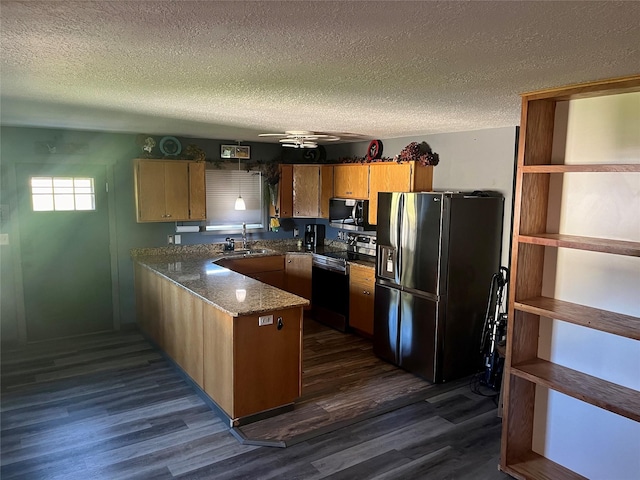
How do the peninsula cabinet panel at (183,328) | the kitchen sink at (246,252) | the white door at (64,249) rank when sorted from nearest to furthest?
the peninsula cabinet panel at (183,328)
the white door at (64,249)
the kitchen sink at (246,252)

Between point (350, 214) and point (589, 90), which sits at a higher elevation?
point (589, 90)

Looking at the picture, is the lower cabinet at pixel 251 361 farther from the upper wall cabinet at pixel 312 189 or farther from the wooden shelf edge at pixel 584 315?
the upper wall cabinet at pixel 312 189

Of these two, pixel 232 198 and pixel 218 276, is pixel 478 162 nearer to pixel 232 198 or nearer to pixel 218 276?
pixel 218 276

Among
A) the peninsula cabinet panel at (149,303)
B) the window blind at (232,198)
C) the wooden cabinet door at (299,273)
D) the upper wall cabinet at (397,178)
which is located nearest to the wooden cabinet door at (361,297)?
the upper wall cabinet at (397,178)

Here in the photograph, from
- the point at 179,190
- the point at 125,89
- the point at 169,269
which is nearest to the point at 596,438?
the point at 125,89

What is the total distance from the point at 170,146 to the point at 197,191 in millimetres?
624

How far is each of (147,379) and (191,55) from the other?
3.32 m

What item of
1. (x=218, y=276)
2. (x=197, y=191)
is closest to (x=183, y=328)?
(x=218, y=276)

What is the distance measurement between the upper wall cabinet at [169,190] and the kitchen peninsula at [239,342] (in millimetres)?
1383

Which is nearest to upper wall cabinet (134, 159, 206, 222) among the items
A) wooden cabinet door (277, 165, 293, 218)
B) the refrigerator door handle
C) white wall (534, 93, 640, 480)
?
wooden cabinet door (277, 165, 293, 218)

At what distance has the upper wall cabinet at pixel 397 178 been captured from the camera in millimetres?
5121

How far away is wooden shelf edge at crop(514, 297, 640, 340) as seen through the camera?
7.92 feet

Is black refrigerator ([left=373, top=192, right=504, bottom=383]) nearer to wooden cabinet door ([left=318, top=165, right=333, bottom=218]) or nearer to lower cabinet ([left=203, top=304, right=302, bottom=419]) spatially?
lower cabinet ([left=203, top=304, right=302, bottom=419])

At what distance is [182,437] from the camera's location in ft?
11.2
